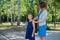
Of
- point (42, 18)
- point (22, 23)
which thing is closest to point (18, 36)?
point (42, 18)

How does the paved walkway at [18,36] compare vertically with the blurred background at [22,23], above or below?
below

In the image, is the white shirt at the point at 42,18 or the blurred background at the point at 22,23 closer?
the white shirt at the point at 42,18

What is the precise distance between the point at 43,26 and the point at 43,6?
71cm

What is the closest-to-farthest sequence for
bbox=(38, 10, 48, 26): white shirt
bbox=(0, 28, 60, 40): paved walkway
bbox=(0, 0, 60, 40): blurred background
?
bbox=(38, 10, 48, 26): white shirt → bbox=(0, 28, 60, 40): paved walkway → bbox=(0, 0, 60, 40): blurred background

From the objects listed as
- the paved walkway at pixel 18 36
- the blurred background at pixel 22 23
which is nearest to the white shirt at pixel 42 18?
the blurred background at pixel 22 23

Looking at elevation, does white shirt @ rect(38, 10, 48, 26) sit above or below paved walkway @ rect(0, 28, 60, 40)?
above

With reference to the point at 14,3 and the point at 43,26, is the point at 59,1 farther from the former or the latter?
the point at 43,26

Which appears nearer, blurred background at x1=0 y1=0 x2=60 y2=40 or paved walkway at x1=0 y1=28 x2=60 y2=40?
paved walkway at x1=0 y1=28 x2=60 y2=40

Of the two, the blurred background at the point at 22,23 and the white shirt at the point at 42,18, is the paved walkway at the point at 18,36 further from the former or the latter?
the white shirt at the point at 42,18

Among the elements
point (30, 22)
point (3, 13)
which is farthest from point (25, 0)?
point (30, 22)

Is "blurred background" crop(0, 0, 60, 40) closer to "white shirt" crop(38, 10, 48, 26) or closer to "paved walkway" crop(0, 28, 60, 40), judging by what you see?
"paved walkway" crop(0, 28, 60, 40)

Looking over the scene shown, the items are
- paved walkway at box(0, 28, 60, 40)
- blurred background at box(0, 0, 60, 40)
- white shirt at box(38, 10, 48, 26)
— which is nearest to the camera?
white shirt at box(38, 10, 48, 26)

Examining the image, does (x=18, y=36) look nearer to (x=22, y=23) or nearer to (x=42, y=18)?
(x=42, y=18)

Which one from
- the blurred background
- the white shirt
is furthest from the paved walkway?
the white shirt
